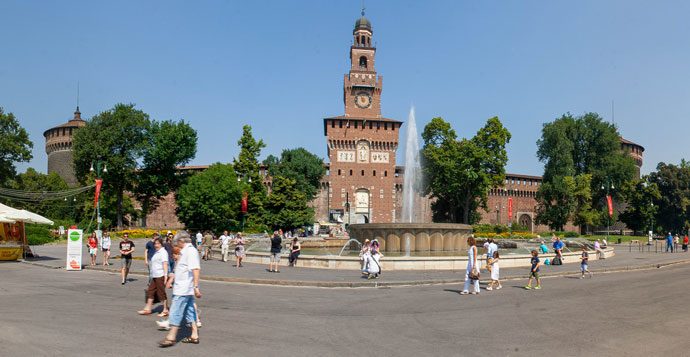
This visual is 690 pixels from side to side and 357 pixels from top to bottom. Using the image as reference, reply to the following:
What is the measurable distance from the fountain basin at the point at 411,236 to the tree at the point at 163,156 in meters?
36.3

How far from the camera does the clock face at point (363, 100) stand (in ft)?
265

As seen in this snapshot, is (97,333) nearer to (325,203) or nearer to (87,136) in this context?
(87,136)

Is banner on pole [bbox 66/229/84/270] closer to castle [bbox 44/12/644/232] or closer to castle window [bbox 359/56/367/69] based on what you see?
castle [bbox 44/12/644/232]

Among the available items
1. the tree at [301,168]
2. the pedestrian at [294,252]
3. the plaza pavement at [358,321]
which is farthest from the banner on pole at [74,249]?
the tree at [301,168]

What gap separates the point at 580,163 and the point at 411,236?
51.3 metres

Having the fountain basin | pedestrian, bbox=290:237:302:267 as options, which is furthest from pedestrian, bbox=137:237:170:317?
the fountain basin

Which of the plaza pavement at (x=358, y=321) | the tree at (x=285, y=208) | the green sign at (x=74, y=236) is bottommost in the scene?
the plaza pavement at (x=358, y=321)

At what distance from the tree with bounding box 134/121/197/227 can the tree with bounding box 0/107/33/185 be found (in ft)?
38.4

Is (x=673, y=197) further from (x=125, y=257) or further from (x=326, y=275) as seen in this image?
(x=125, y=257)

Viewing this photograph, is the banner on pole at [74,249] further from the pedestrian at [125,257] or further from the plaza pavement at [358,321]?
the pedestrian at [125,257]

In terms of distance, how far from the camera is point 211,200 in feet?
180

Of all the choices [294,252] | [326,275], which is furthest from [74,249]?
[326,275]

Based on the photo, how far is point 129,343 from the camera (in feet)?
27.9

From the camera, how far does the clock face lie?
80.8m
